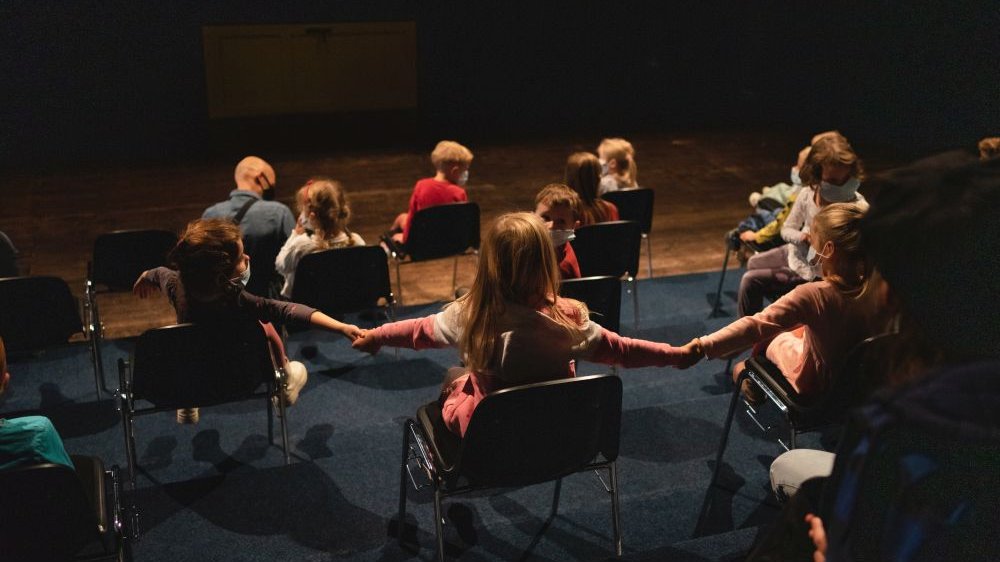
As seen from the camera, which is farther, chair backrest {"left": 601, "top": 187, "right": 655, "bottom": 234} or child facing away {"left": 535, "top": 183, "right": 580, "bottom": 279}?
chair backrest {"left": 601, "top": 187, "right": 655, "bottom": 234}

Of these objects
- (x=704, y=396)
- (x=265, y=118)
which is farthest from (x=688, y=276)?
(x=265, y=118)

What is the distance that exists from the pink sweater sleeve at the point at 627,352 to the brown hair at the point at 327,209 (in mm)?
1865

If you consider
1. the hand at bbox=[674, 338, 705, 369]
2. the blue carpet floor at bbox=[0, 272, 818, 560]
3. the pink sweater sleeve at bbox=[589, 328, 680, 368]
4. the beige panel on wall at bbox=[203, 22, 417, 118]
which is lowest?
the blue carpet floor at bbox=[0, 272, 818, 560]

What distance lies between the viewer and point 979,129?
8969 mm

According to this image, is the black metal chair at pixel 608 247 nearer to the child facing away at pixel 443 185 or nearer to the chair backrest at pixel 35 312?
the child facing away at pixel 443 185

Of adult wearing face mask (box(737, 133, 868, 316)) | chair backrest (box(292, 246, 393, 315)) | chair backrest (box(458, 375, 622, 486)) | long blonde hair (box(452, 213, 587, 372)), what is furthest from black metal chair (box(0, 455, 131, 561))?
adult wearing face mask (box(737, 133, 868, 316))

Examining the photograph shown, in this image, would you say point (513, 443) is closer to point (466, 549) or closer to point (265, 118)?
point (466, 549)

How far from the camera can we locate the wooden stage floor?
6.04m

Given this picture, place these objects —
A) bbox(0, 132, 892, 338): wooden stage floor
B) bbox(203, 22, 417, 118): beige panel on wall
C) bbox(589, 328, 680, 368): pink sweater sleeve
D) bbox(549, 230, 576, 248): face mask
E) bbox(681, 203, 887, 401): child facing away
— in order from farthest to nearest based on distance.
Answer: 1. bbox(203, 22, 417, 118): beige panel on wall
2. bbox(0, 132, 892, 338): wooden stage floor
3. bbox(549, 230, 576, 248): face mask
4. bbox(681, 203, 887, 401): child facing away
5. bbox(589, 328, 680, 368): pink sweater sleeve

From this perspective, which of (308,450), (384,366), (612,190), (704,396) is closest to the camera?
(308,450)

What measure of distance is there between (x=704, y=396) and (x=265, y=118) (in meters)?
6.94

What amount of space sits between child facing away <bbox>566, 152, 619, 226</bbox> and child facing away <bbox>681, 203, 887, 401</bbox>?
1.59 m

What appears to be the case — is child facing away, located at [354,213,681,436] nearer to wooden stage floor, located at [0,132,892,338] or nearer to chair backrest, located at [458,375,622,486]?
chair backrest, located at [458,375,622,486]

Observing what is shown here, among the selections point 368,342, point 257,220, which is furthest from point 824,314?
point 257,220
